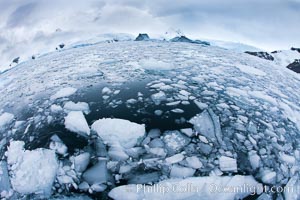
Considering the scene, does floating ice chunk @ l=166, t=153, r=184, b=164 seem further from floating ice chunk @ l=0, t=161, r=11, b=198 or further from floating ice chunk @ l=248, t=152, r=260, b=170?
floating ice chunk @ l=0, t=161, r=11, b=198

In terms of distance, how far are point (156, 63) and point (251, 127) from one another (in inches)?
104

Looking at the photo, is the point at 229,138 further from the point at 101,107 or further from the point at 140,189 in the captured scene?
the point at 101,107

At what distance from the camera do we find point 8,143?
2.98 m

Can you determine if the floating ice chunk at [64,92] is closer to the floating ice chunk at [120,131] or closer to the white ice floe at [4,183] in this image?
the floating ice chunk at [120,131]

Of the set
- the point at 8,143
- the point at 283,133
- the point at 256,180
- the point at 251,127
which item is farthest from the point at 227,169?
the point at 8,143

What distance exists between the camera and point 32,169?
8.56 ft

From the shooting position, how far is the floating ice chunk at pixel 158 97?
11.3 feet

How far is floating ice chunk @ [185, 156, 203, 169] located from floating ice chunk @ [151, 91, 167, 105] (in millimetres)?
940

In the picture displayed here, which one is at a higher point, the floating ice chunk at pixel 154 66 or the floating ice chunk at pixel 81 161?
the floating ice chunk at pixel 154 66

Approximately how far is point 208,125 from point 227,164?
524 mm

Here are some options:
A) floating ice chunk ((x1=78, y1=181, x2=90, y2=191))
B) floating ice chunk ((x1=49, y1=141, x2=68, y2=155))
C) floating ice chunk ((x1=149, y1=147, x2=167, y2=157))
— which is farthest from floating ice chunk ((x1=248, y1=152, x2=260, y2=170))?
floating ice chunk ((x1=49, y1=141, x2=68, y2=155))

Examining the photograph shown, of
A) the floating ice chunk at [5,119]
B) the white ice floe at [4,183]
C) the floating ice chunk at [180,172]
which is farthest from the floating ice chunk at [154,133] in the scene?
the floating ice chunk at [5,119]

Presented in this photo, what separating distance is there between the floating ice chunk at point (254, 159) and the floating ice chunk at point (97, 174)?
1.37 metres

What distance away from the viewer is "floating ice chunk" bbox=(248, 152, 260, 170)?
2.72 meters
